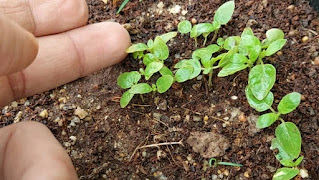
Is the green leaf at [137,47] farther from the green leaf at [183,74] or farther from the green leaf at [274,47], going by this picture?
the green leaf at [274,47]

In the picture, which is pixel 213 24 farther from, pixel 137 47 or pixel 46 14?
pixel 46 14

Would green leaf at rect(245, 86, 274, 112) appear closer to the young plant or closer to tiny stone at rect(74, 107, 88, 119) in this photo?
the young plant

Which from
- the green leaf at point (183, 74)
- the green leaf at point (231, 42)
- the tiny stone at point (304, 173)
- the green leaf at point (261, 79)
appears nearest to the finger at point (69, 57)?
the green leaf at point (183, 74)

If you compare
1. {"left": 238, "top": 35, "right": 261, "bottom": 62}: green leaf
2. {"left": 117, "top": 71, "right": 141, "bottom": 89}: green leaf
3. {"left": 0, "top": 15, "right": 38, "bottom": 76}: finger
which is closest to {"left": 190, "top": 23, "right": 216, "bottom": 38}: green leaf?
{"left": 238, "top": 35, "right": 261, "bottom": 62}: green leaf

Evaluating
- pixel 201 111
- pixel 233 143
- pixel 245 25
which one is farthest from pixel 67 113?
pixel 245 25

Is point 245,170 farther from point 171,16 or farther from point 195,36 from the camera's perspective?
point 171,16

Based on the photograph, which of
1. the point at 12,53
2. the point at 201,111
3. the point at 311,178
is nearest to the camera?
the point at 12,53
